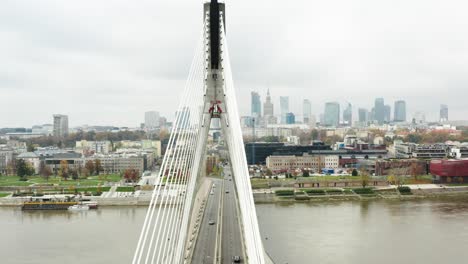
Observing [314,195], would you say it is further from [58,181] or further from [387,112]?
[387,112]

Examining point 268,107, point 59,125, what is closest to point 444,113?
point 268,107

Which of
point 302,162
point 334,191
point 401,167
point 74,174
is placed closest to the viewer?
point 334,191

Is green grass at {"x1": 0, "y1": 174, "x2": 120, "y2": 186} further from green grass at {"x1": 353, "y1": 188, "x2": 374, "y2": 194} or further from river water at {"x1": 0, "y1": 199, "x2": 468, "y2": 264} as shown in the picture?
green grass at {"x1": 353, "y1": 188, "x2": 374, "y2": 194}

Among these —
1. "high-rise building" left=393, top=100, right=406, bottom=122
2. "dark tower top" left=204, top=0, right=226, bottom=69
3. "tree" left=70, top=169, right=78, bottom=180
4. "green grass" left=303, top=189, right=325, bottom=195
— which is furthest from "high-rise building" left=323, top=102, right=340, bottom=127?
"dark tower top" left=204, top=0, right=226, bottom=69

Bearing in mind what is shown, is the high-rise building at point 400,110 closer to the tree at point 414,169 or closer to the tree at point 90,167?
the tree at point 414,169

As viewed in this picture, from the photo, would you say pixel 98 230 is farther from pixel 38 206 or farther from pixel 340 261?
pixel 340 261

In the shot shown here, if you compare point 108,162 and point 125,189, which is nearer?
point 125,189
